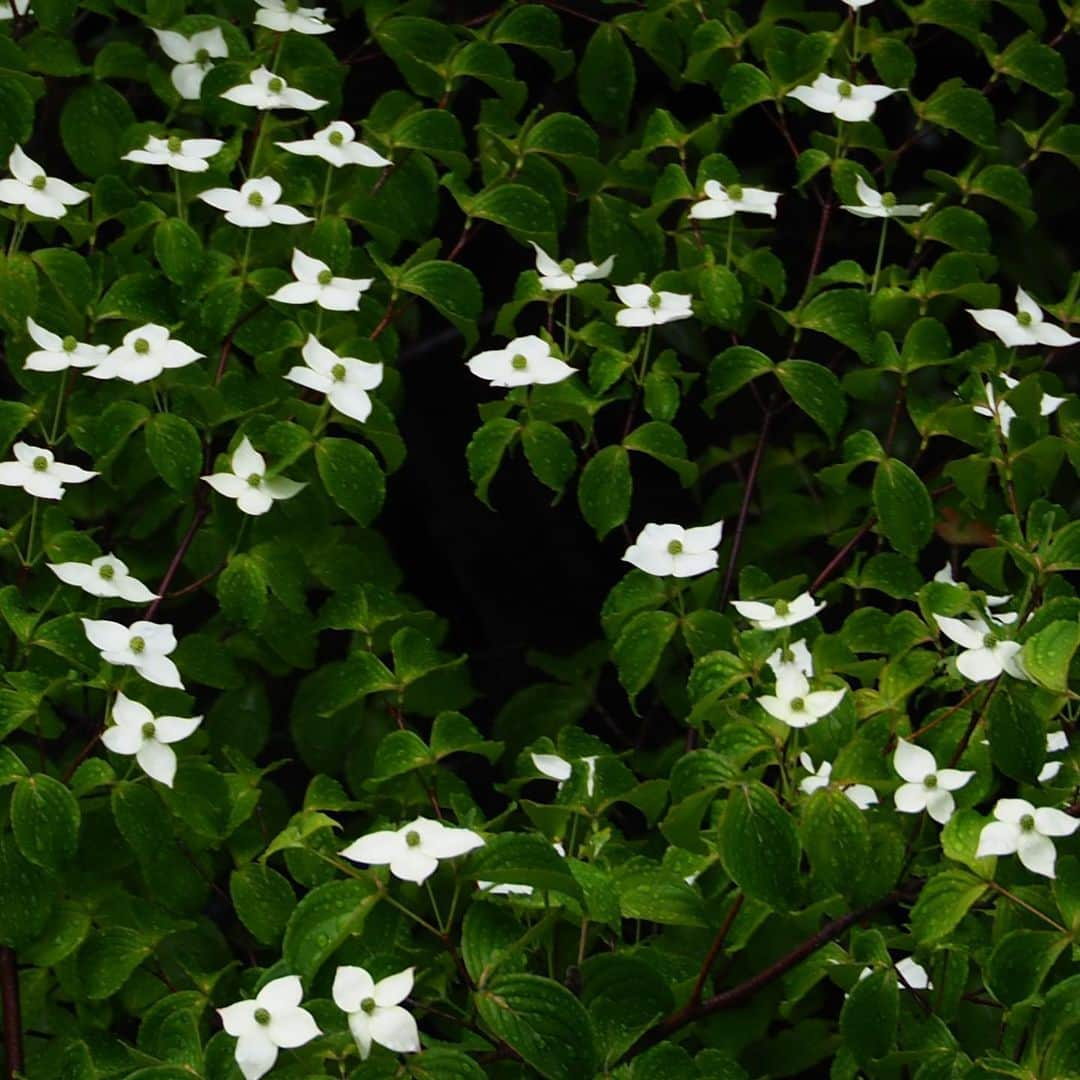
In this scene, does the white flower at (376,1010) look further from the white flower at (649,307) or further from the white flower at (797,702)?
the white flower at (649,307)

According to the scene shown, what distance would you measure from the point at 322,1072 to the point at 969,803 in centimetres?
49

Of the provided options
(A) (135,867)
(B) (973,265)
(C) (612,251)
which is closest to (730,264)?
(C) (612,251)

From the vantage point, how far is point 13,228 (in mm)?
1796

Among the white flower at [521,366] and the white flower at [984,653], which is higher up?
the white flower at [984,653]

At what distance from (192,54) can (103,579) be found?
2.09ft

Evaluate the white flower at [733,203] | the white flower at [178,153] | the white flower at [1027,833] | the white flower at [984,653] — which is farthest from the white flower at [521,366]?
the white flower at [1027,833]

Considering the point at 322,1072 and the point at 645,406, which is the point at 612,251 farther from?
the point at 322,1072

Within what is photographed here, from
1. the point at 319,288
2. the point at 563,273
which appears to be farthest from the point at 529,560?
the point at 319,288

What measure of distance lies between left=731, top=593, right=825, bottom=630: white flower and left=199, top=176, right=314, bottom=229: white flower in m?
0.56

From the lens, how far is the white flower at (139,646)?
1.38 m

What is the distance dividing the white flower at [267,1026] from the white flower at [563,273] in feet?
2.44

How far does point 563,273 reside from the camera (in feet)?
5.54

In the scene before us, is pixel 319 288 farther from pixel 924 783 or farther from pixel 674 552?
pixel 924 783

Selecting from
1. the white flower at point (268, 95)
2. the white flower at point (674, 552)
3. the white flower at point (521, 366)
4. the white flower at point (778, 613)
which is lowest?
the white flower at point (674, 552)
